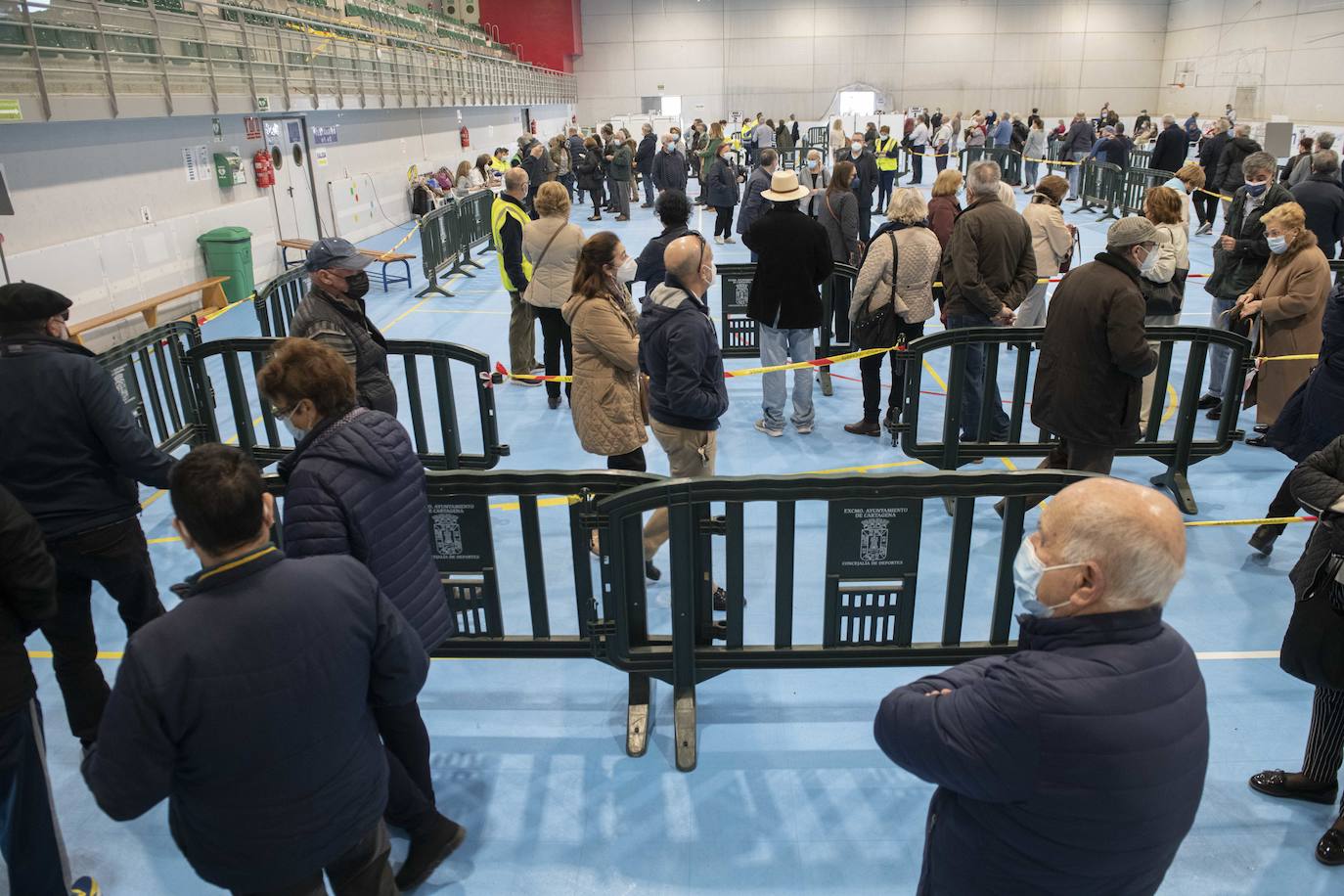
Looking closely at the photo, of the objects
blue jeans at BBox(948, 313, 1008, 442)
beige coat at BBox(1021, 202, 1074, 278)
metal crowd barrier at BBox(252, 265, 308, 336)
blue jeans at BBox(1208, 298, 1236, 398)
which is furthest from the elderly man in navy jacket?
metal crowd barrier at BBox(252, 265, 308, 336)

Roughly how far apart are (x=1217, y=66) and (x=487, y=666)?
39.4m

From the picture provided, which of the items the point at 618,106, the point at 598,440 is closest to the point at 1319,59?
the point at 618,106

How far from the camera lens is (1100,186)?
17.9 m

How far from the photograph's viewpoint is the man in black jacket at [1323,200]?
7.65 meters

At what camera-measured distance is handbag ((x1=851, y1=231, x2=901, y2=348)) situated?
21.7 feet

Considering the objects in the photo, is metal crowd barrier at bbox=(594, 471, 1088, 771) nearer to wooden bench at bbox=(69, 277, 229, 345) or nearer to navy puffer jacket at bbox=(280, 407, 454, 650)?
navy puffer jacket at bbox=(280, 407, 454, 650)

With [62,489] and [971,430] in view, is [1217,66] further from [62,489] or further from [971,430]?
[62,489]

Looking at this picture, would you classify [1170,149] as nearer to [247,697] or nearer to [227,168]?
[227,168]

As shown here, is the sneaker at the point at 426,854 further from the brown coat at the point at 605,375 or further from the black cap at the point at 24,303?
the black cap at the point at 24,303

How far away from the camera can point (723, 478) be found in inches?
133

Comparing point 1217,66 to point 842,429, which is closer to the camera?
point 842,429

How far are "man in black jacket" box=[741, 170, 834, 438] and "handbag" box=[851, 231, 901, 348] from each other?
1.19 feet

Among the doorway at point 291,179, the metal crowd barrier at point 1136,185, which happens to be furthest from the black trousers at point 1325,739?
the doorway at point 291,179

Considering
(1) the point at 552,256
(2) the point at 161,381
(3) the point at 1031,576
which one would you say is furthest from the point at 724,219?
(3) the point at 1031,576
